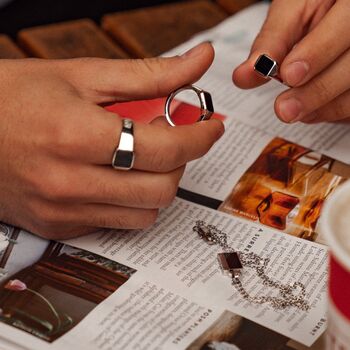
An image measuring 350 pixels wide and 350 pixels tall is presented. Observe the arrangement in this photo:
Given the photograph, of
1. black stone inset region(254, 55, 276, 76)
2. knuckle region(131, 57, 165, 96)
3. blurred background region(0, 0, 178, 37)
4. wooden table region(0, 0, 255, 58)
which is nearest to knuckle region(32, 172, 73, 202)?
knuckle region(131, 57, 165, 96)

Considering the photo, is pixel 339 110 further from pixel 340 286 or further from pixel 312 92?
pixel 340 286

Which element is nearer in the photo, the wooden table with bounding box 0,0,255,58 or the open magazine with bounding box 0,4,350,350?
the open magazine with bounding box 0,4,350,350

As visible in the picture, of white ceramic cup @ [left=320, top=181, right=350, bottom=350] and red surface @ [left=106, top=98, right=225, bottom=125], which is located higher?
white ceramic cup @ [left=320, top=181, right=350, bottom=350]

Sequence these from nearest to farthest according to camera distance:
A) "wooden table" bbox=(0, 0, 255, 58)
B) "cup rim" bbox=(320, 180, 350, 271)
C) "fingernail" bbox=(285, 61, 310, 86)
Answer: "cup rim" bbox=(320, 180, 350, 271) → "fingernail" bbox=(285, 61, 310, 86) → "wooden table" bbox=(0, 0, 255, 58)

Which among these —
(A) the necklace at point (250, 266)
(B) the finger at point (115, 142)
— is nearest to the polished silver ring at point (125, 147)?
(B) the finger at point (115, 142)

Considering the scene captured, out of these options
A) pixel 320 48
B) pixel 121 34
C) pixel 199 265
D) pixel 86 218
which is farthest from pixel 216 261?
pixel 121 34

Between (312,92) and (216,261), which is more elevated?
(312,92)

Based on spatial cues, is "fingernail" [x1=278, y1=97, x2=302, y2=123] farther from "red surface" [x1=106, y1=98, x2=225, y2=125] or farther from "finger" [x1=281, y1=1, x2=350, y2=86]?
"red surface" [x1=106, y1=98, x2=225, y2=125]

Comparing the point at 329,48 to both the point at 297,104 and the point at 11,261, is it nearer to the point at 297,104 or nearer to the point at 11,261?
the point at 297,104
